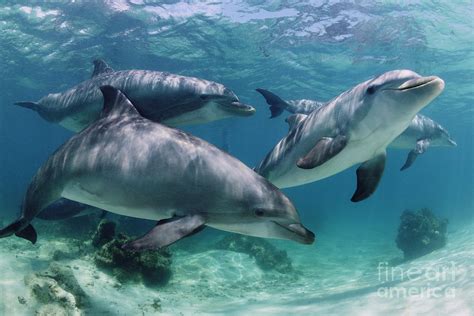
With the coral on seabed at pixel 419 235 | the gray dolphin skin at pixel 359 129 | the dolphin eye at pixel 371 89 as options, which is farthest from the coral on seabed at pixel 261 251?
the dolphin eye at pixel 371 89

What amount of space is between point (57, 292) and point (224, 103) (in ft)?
14.2

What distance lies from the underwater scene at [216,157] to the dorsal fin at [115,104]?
29 mm

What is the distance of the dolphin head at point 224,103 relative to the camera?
655cm

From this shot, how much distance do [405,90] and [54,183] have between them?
14.5ft

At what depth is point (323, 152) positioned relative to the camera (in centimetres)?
511

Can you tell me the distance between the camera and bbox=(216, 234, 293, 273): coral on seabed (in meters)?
15.5

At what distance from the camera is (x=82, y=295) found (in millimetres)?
7379

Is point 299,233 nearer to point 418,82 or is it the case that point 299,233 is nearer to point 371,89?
point 418,82

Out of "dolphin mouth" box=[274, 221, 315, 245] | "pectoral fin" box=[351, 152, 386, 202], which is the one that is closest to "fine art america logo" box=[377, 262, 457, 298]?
"pectoral fin" box=[351, 152, 386, 202]

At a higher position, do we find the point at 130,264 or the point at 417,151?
the point at 417,151

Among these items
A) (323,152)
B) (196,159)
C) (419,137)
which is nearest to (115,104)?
(196,159)

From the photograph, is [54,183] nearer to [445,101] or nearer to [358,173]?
[358,173]

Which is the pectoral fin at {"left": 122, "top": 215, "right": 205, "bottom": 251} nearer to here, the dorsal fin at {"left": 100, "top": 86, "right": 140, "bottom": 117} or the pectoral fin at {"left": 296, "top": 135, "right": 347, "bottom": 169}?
the pectoral fin at {"left": 296, "top": 135, "right": 347, "bottom": 169}

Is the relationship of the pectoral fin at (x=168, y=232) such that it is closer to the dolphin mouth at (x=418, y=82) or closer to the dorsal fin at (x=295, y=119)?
the dolphin mouth at (x=418, y=82)
